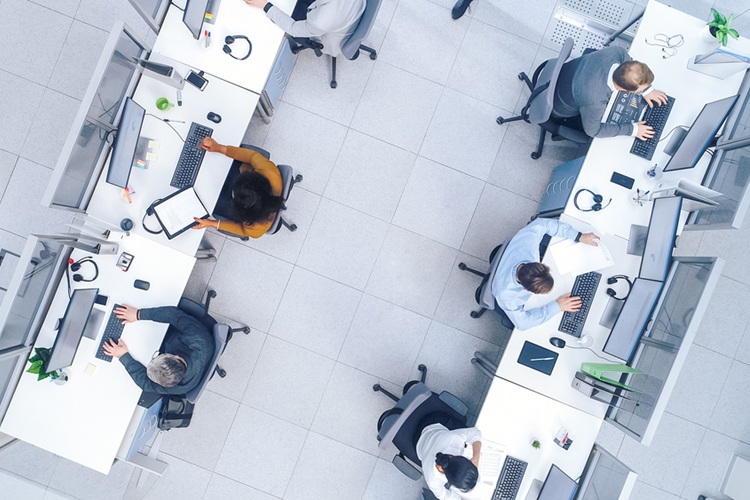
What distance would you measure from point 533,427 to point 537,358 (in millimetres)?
444

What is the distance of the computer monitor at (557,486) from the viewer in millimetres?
2904

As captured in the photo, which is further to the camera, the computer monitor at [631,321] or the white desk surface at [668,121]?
the white desk surface at [668,121]

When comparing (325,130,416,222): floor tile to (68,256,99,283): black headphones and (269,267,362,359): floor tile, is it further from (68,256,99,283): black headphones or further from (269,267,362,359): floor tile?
(68,256,99,283): black headphones

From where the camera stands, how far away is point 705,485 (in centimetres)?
380

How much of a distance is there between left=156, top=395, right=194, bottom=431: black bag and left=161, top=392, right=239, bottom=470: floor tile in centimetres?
41

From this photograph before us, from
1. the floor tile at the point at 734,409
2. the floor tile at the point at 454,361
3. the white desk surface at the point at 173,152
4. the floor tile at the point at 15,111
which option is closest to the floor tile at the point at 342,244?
the floor tile at the point at 454,361

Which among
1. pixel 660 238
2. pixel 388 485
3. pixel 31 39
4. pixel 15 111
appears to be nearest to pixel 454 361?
pixel 388 485

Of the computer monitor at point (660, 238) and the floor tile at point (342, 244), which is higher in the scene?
the computer monitor at point (660, 238)

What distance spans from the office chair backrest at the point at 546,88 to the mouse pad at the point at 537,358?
60.1 inches

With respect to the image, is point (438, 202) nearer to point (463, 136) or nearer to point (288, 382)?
point (463, 136)

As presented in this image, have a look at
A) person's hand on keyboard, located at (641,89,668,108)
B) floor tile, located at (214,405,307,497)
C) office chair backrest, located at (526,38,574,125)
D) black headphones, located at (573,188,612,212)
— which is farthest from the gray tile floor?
person's hand on keyboard, located at (641,89,668,108)

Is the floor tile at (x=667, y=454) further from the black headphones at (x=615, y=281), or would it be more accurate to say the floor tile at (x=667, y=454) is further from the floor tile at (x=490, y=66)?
the floor tile at (x=490, y=66)

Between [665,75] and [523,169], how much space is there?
3.72ft

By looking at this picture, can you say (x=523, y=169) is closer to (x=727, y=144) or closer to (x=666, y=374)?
(x=727, y=144)
